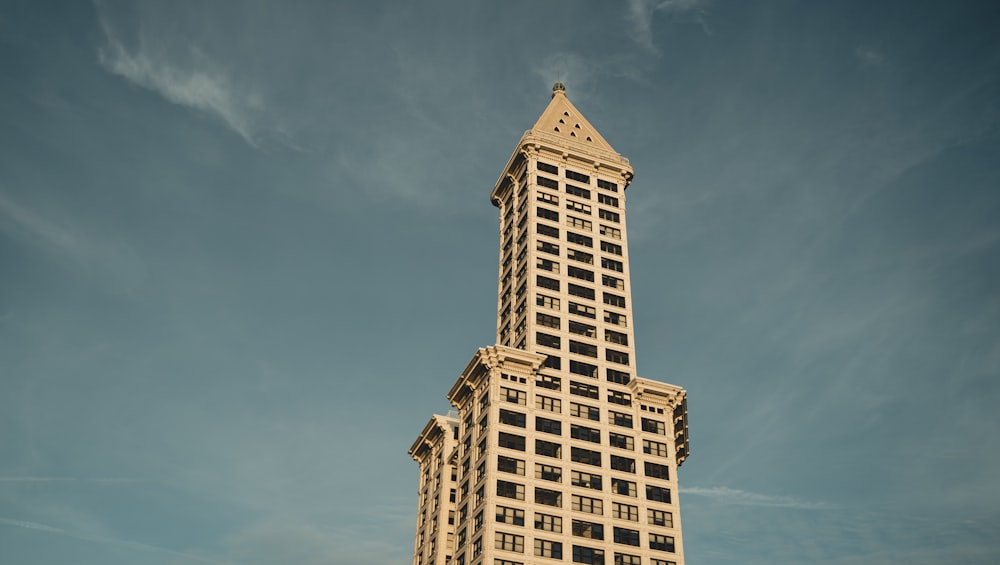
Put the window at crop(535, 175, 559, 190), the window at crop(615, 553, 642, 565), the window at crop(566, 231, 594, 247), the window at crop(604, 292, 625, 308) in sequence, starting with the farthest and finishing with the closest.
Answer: the window at crop(535, 175, 559, 190)
the window at crop(566, 231, 594, 247)
the window at crop(604, 292, 625, 308)
the window at crop(615, 553, 642, 565)

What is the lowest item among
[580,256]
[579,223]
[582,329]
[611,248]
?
[582,329]

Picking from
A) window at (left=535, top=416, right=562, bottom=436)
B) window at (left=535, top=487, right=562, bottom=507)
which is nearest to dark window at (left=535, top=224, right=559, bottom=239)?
window at (left=535, top=416, right=562, bottom=436)

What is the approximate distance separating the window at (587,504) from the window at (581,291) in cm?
3117

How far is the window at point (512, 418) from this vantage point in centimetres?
11569

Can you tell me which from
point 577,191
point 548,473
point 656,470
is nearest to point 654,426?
point 656,470

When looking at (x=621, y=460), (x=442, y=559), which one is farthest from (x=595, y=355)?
(x=442, y=559)

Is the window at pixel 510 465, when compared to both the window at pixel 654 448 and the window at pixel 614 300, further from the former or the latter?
the window at pixel 614 300

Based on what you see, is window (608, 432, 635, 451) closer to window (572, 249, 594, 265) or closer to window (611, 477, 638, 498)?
window (611, 477, 638, 498)

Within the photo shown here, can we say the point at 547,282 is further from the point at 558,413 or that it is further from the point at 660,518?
the point at 660,518

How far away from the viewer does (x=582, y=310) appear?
427ft

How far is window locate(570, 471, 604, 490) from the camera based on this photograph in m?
113

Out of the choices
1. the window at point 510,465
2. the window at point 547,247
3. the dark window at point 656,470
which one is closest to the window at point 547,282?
the window at point 547,247

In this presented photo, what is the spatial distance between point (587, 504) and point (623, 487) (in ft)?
19.9

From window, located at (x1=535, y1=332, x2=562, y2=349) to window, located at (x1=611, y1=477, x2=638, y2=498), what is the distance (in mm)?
20109
